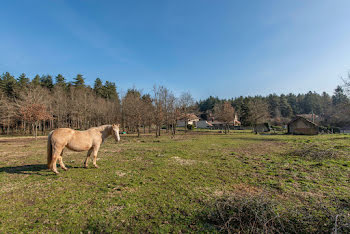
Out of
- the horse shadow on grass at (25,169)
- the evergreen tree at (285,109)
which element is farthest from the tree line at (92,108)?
the evergreen tree at (285,109)

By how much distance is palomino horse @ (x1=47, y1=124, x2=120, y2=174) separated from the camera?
6062 mm

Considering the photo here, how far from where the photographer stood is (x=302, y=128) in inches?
1282

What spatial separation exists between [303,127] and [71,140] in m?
41.5

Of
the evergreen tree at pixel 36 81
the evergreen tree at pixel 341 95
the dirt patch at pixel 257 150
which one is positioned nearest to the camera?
the dirt patch at pixel 257 150

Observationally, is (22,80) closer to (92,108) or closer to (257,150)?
(92,108)

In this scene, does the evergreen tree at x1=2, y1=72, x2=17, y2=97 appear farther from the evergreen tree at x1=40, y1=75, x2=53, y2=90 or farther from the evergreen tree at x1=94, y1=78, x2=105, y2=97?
the evergreen tree at x1=94, y1=78, x2=105, y2=97

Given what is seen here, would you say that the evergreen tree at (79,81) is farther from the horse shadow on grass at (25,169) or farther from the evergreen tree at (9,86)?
the horse shadow on grass at (25,169)

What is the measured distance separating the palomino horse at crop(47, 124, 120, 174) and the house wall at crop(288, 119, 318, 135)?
130ft

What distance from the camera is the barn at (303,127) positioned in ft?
103

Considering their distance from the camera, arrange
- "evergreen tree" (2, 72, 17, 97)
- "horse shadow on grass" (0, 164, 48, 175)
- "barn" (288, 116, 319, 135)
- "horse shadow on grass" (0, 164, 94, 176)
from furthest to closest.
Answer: "evergreen tree" (2, 72, 17, 97) < "barn" (288, 116, 319, 135) < "horse shadow on grass" (0, 164, 48, 175) < "horse shadow on grass" (0, 164, 94, 176)

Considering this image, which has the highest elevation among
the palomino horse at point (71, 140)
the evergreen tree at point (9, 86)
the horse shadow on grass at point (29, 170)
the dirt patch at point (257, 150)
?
the evergreen tree at point (9, 86)

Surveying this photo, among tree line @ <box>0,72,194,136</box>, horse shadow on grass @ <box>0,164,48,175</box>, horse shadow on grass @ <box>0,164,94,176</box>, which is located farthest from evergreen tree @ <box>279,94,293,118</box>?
horse shadow on grass @ <box>0,164,48,175</box>

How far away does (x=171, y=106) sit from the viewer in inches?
1242

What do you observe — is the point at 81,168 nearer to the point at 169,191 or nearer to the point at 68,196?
the point at 68,196
